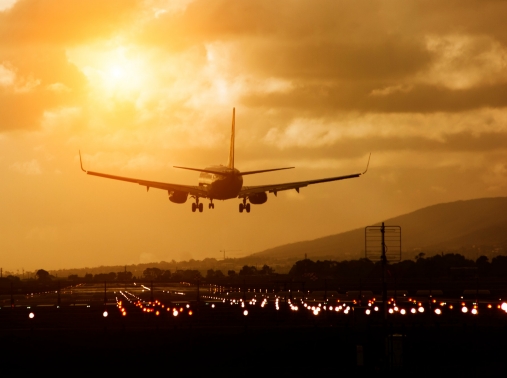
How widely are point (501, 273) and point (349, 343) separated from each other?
479 ft

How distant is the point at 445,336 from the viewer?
204 feet

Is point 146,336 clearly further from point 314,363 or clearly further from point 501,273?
point 501,273

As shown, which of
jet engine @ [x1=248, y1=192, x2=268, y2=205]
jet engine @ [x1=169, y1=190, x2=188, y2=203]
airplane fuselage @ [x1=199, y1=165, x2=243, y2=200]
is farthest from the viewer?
jet engine @ [x1=248, y1=192, x2=268, y2=205]

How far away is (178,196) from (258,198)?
1021 cm

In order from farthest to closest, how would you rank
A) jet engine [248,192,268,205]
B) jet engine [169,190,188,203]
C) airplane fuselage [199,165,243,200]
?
jet engine [248,192,268,205]
jet engine [169,190,188,203]
airplane fuselage [199,165,243,200]

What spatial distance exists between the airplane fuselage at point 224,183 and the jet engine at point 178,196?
3.40 m

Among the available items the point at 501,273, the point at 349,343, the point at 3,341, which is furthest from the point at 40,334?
the point at 501,273

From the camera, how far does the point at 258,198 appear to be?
110 m

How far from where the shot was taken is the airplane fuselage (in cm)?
10219

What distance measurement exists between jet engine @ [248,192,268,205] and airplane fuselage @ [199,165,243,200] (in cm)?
426

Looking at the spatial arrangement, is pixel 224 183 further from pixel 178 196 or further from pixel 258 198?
pixel 258 198

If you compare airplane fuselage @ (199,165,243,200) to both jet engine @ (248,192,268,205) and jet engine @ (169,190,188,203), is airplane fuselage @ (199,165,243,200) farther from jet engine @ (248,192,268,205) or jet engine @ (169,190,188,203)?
jet engine @ (248,192,268,205)

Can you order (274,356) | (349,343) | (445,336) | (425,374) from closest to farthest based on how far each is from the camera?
(425,374) → (274,356) → (349,343) → (445,336)

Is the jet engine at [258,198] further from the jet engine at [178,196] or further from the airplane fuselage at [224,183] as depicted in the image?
the jet engine at [178,196]
